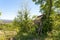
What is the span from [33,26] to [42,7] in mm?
3078

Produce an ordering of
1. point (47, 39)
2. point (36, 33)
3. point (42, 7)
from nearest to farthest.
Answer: point (47, 39) < point (36, 33) < point (42, 7)

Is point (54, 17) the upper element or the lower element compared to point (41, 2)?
lower

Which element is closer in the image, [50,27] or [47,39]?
[47,39]

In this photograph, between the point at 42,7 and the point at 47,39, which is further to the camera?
the point at 42,7

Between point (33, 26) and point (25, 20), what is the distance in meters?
1.53

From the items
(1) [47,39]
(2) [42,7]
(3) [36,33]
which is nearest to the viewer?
(1) [47,39]

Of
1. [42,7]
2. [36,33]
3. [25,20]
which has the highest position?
[42,7]

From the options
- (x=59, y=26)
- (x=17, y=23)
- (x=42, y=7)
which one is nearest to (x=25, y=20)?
(x=17, y=23)

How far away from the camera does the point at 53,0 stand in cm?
2181

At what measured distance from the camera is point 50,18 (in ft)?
71.1

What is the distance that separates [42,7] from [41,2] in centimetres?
80

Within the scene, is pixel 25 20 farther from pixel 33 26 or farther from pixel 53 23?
pixel 53 23

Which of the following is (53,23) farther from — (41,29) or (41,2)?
(41,2)

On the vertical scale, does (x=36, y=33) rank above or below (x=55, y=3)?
below
